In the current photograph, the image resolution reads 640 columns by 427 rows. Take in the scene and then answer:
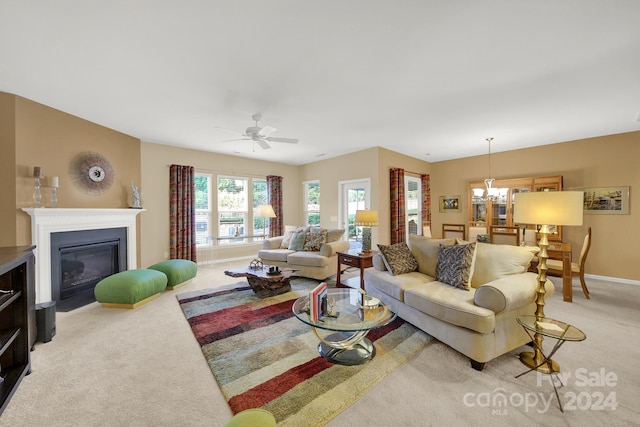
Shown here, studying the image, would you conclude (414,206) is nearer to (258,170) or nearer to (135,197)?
(258,170)

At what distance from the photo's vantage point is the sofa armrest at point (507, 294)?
1979 millimetres

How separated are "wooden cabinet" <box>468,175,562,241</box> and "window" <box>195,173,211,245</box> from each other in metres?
6.32

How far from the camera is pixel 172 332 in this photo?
104 inches

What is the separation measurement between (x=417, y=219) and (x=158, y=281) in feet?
19.4

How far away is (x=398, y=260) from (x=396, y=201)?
9.05 ft

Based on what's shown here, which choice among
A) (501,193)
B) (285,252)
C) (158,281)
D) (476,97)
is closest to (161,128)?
(158,281)

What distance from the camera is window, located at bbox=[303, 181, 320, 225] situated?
7117 mm

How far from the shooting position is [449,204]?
6.69 metres

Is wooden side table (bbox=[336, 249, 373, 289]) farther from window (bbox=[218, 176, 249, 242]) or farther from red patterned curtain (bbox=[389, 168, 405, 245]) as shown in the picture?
window (bbox=[218, 176, 249, 242])

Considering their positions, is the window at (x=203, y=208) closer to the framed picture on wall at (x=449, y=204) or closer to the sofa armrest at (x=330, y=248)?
the sofa armrest at (x=330, y=248)

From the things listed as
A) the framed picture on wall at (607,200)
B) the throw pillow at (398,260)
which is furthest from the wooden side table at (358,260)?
the framed picture on wall at (607,200)

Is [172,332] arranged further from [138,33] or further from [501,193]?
[501,193]

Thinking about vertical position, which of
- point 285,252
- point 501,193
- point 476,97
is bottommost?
point 285,252

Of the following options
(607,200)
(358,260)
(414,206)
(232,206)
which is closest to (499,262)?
(358,260)
